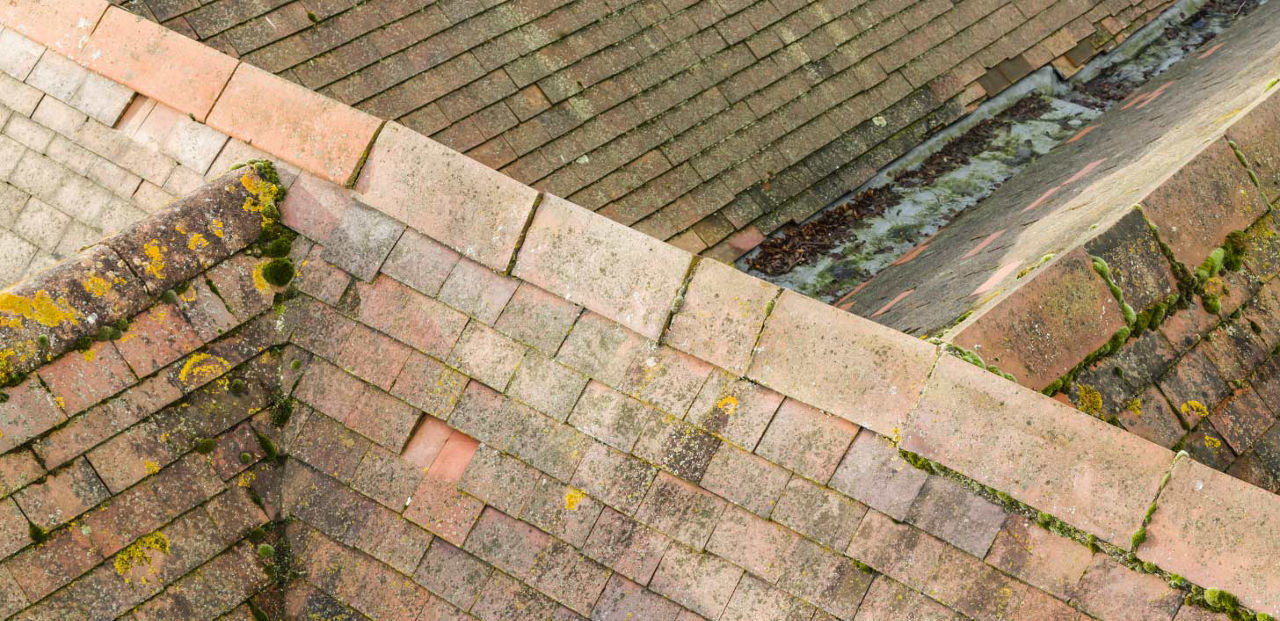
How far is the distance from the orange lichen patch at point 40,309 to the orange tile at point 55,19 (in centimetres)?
215

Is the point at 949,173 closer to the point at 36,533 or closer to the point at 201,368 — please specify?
the point at 201,368

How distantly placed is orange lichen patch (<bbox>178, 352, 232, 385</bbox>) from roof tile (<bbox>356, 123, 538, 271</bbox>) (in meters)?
0.92

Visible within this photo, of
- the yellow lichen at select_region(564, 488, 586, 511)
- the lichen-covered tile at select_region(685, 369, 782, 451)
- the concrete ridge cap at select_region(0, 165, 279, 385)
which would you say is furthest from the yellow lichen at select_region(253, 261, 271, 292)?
the lichen-covered tile at select_region(685, 369, 782, 451)

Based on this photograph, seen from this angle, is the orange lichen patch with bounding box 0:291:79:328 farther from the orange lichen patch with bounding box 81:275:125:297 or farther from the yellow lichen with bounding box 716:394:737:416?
the yellow lichen with bounding box 716:394:737:416

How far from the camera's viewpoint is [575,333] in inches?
→ 181

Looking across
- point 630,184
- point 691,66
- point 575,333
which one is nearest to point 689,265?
point 575,333

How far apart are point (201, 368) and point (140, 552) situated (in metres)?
0.77

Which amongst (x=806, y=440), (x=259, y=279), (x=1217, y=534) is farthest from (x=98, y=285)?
(x=1217, y=534)

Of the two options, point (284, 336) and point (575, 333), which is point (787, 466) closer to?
point (575, 333)

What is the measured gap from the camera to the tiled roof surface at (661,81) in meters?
6.66

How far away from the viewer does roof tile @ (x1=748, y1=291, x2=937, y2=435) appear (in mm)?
4020

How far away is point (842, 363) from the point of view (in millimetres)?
4098

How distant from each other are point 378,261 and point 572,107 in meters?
2.57

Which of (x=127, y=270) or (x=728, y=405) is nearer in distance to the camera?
(x=728, y=405)
